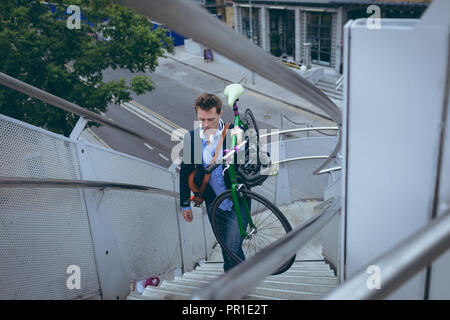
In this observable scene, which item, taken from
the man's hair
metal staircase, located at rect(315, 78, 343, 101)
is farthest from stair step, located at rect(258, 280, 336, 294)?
metal staircase, located at rect(315, 78, 343, 101)

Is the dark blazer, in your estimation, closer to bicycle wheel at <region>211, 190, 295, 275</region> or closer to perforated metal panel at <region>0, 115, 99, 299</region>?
bicycle wheel at <region>211, 190, 295, 275</region>

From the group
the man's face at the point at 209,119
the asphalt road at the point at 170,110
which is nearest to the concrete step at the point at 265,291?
the man's face at the point at 209,119

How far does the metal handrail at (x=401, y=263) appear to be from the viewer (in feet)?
2.72

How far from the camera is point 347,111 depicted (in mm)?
1401

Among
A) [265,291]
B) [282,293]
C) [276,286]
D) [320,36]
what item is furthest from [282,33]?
[282,293]

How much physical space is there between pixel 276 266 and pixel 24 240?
2274mm

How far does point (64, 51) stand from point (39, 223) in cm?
739

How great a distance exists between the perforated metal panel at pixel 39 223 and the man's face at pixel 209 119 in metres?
1.24

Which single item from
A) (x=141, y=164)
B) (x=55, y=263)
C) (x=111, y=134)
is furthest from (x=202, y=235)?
(x=111, y=134)

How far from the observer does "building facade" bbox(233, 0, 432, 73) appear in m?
19.8

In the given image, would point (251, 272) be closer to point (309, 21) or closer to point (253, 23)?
point (309, 21)

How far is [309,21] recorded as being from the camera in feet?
76.5

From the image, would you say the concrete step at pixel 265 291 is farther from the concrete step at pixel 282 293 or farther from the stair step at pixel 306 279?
the stair step at pixel 306 279

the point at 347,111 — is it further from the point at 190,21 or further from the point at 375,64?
the point at 190,21
